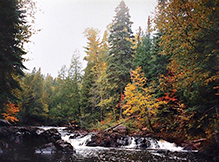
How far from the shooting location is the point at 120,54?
24.5 m

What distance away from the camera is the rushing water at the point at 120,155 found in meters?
9.52

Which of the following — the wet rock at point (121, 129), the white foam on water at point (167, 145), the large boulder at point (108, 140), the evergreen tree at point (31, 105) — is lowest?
the white foam on water at point (167, 145)

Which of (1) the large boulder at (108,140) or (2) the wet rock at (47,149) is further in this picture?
(1) the large boulder at (108,140)

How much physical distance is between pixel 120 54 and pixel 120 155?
16.0 m

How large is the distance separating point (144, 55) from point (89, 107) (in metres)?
14.9

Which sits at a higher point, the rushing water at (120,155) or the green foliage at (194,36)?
the green foliage at (194,36)

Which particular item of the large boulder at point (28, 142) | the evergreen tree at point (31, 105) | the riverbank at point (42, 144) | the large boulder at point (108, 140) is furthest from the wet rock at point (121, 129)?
the evergreen tree at point (31, 105)

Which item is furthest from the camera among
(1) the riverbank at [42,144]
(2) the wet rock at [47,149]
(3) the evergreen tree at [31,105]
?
(3) the evergreen tree at [31,105]

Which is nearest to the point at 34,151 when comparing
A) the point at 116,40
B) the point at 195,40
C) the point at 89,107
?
the point at 195,40

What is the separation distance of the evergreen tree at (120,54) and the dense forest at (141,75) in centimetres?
14

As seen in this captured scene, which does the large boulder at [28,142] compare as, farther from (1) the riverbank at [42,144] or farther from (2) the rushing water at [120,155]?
(2) the rushing water at [120,155]

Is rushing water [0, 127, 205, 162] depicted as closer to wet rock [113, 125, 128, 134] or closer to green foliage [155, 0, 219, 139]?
wet rock [113, 125, 128, 134]

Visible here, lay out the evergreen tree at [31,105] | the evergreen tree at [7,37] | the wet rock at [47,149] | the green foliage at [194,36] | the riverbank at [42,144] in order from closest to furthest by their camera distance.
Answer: the green foliage at [194,36] → the riverbank at [42,144] → the wet rock at [47,149] → the evergreen tree at [7,37] → the evergreen tree at [31,105]

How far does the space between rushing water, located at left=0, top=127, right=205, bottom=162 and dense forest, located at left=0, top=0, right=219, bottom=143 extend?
6.98 feet
